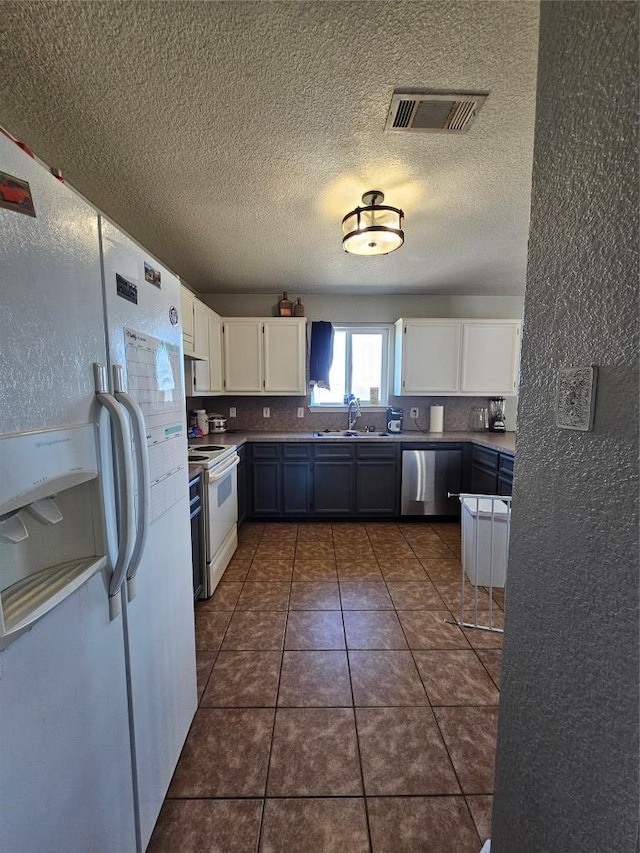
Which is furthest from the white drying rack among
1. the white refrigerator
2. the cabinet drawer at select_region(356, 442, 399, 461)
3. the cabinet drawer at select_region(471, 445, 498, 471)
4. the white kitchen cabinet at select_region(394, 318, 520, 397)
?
the white refrigerator

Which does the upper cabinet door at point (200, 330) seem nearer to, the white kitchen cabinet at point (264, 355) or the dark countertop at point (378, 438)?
the white kitchen cabinet at point (264, 355)

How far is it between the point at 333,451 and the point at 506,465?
160 centimetres

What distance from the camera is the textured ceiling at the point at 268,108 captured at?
107 cm

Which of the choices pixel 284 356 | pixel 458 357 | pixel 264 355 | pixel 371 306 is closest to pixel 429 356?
pixel 458 357

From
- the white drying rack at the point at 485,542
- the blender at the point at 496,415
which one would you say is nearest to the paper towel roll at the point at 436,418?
the blender at the point at 496,415

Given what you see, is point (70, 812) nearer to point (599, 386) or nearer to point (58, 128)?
point (599, 386)

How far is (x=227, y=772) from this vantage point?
4.11 ft

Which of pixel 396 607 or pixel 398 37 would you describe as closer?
pixel 398 37

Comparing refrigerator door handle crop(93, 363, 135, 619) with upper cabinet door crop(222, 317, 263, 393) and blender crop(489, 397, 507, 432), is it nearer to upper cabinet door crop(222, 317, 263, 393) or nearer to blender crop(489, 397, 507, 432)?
upper cabinet door crop(222, 317, 263, 393)

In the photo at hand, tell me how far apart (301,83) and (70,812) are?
85.6 inches

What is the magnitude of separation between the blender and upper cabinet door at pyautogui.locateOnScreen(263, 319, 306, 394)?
7.51ft

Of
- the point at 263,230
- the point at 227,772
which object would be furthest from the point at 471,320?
the point at 227,772

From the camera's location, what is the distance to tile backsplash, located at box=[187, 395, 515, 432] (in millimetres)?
4168

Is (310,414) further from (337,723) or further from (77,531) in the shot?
(77,531)
